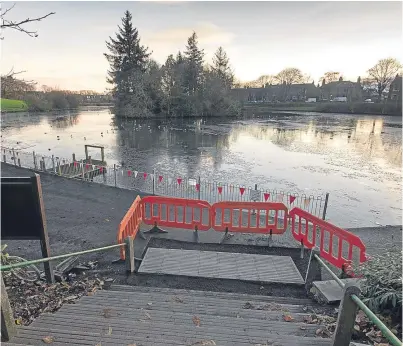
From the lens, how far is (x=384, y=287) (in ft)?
12.7

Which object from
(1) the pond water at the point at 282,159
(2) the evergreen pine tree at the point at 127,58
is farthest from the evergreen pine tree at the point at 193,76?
(1) the pond water at the point at 282,159

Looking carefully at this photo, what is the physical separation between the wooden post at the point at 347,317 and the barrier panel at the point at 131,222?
4.36 m

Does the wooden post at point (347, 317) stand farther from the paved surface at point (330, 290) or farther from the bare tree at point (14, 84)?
the bare tree at point (14, 84)

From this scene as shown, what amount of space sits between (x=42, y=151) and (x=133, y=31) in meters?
37.3

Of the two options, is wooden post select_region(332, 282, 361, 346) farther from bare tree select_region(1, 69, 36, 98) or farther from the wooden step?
bare tree select_region(1, 69, 36, 98)

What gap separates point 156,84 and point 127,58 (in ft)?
23.9

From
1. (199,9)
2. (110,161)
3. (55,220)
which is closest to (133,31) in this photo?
(110,161)

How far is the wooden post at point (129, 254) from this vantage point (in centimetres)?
555

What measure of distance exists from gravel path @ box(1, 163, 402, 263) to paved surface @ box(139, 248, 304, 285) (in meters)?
0.96

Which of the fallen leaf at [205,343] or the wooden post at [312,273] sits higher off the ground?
the fallen leaf at [205,343]

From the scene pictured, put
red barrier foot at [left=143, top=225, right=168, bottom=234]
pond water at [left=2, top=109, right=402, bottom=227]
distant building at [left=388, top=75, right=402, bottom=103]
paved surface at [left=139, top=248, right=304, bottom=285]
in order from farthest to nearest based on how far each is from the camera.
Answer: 1. distant building at [left=388, top=75, right=402, bottom=103]
2. pond water at [left=2, top=109, right=402, bottom=227]
3. red barrier foot at [left=143, top=225, right=168, bottom=234]
4. paved surface at [left=139, top=248, right=304, bottom=285]

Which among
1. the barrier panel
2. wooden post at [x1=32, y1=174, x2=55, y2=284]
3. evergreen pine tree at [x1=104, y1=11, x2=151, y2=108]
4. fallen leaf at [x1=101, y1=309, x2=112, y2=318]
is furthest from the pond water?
evergreen pine tree at [x1=104, y1=11, x2=151, y2=108]

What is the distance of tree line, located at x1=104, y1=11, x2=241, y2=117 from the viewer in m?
52.6

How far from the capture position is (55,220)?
8.67 meters
